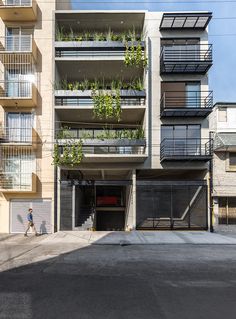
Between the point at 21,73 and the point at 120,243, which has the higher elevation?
the point at 21,73

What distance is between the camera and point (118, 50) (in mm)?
22188

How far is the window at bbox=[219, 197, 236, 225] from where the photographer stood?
2342 centimetres

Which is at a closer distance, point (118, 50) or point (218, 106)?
point (118, 50)

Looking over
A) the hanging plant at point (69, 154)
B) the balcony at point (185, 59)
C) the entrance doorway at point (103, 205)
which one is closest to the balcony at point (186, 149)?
the balcony at point (185, 59)

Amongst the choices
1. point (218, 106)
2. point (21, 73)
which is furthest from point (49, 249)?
point (218, 106)

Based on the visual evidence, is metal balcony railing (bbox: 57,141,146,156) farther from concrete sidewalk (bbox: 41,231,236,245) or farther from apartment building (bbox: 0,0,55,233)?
concrete sidewalk (bbox: 41,231,236,245)

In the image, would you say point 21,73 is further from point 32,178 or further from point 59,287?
point 59,287

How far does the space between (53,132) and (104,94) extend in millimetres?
4352

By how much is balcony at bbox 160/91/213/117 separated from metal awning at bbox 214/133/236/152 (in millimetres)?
2122

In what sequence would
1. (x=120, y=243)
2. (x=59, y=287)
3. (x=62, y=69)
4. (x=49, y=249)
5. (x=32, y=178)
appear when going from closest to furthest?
(x=59, y=287) → (x=49, y=249) → (x=120, y=243) → (x=32, y=178) → (x=62, y=69)

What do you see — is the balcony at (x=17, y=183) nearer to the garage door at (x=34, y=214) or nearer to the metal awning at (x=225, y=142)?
the garage door at (x=34, y=214)

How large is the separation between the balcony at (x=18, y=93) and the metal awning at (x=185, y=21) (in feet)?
33.2

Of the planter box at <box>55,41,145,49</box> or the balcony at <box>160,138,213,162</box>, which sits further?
the planter box at <box>55,41,145,49</box>

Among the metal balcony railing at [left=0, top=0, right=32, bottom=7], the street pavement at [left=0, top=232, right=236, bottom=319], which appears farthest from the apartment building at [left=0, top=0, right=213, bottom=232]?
the street pavement at [left=0, top=232, right=236, bottom=319]
